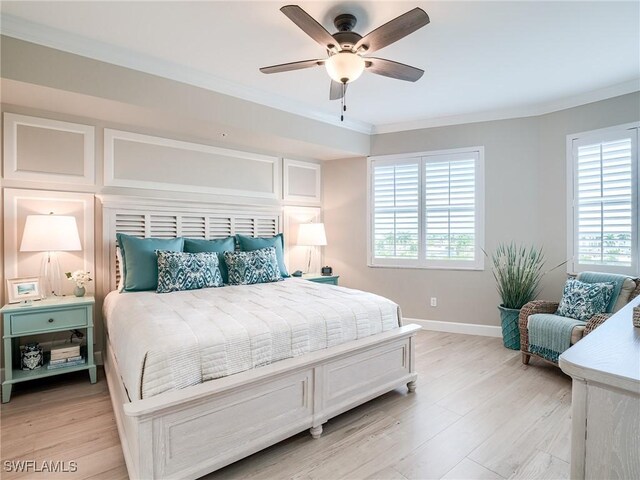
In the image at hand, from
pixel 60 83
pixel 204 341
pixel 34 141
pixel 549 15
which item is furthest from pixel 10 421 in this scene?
pixel 549 15

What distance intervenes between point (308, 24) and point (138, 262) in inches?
95.0

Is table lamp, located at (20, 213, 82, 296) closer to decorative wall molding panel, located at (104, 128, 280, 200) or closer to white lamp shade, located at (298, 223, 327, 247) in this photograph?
decorative wall molding panel, located at (104, 128, 280, 200)

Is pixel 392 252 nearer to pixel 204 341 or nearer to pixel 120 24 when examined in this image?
pixel 204 341

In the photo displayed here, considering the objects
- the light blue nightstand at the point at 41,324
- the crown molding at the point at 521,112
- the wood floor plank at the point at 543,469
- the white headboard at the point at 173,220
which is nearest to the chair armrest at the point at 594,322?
the wood floor plank at the point at 543,469

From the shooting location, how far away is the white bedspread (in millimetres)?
1747

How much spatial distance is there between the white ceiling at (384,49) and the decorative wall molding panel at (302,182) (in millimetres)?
1036

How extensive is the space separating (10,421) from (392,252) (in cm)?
414

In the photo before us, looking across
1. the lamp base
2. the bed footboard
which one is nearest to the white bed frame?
the bed footboard

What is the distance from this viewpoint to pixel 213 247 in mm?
3668

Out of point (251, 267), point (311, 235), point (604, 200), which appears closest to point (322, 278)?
point (311, 235)

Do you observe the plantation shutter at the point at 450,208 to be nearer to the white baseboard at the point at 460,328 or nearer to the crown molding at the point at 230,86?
the crown molding at the point at 230,86

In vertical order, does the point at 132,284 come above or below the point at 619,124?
below

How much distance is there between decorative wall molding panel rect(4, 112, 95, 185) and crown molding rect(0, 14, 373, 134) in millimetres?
805

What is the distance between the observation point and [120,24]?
8.16 ft
